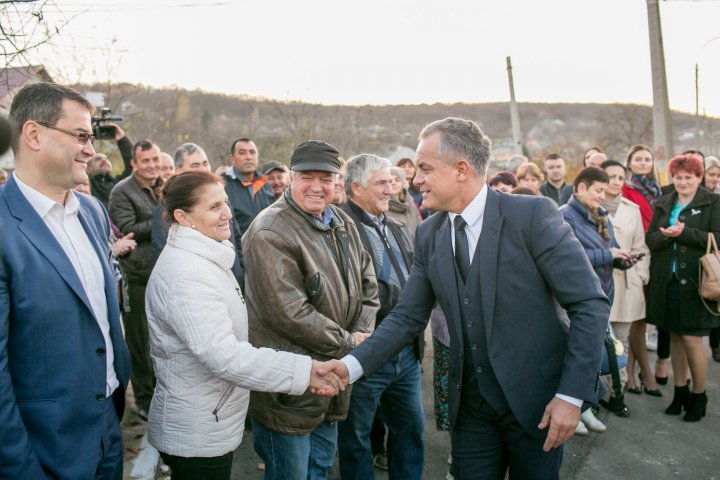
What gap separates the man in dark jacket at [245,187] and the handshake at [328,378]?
2997 millimetres

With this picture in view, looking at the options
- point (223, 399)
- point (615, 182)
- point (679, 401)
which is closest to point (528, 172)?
point (615, 182)

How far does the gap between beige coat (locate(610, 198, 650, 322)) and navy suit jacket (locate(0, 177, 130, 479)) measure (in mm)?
4673

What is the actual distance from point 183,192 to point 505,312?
5.10 feet

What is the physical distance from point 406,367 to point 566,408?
57.3 inches

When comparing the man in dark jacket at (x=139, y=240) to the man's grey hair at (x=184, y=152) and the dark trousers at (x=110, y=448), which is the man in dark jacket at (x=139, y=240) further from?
the dark trousers at (x=110, y=448)

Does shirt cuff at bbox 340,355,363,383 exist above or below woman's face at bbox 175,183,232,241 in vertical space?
below

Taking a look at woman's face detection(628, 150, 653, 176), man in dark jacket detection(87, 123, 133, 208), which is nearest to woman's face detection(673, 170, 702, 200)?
woman's face detection(628, 150, 653, 176)

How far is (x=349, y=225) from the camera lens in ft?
11.2

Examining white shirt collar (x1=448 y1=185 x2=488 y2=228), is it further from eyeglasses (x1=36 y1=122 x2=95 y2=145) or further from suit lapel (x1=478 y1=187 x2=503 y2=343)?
eyeglasses (x1=36 y1=122 x2=95 y2=145)

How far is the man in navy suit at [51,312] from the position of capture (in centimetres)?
192

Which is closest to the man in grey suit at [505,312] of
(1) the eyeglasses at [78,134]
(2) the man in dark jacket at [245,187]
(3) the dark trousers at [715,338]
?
(1) the eyeglasses at [78,134]

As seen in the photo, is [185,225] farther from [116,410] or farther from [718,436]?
[718,436]

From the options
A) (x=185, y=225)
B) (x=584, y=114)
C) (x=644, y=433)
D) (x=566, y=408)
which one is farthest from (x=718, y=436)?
(x=584, y=114)

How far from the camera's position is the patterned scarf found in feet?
20.2
